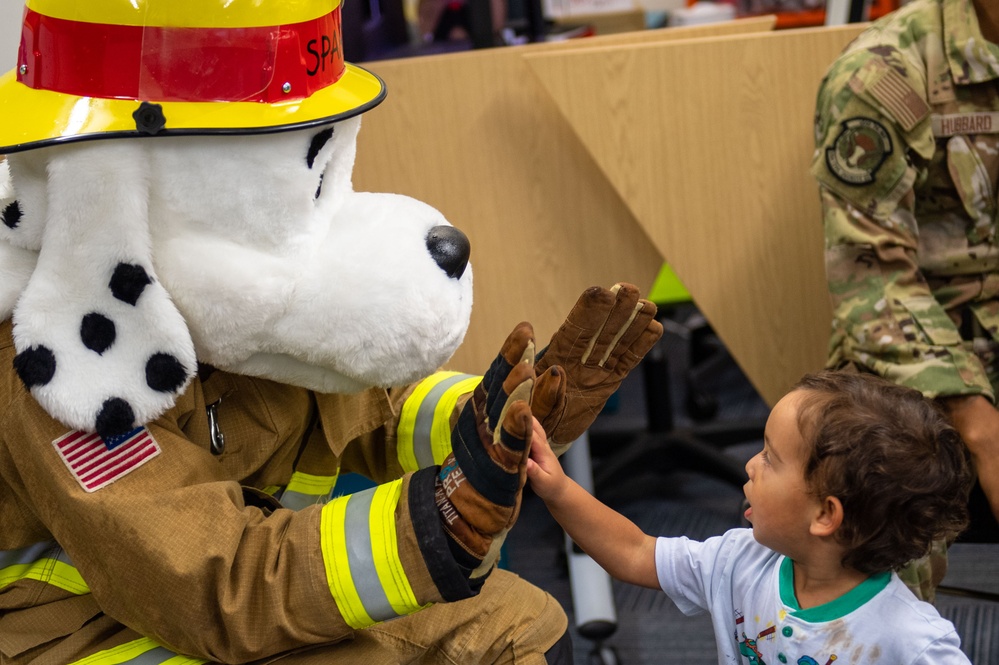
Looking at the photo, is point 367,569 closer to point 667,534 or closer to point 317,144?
point 317,144

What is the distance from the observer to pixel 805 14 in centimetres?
324

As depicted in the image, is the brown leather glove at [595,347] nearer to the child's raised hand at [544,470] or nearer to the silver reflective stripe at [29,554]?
the child's raised hand at [544,470]

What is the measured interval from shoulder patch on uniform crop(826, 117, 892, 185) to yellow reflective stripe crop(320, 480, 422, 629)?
0.90m

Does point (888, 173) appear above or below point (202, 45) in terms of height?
below

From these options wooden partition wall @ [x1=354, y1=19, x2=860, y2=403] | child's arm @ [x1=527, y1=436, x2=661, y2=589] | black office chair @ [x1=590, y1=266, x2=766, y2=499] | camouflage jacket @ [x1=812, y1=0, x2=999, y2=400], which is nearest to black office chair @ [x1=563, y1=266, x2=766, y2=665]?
black office chair @ [x1=590, y1=266, x2=766, y2=499]

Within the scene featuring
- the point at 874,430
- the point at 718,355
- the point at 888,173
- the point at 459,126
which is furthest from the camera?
the point at 718,355

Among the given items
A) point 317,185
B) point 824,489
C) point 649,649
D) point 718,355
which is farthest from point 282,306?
point 718,355

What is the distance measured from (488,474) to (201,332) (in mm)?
292

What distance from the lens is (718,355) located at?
10.4 ft

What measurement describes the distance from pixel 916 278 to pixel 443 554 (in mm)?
925

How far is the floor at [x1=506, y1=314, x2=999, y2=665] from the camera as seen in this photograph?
76.3 inches

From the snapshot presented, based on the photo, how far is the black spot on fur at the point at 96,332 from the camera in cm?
94

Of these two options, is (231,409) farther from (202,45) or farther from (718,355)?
(718,355)

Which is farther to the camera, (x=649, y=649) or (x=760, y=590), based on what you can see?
(x=649, y=649)
